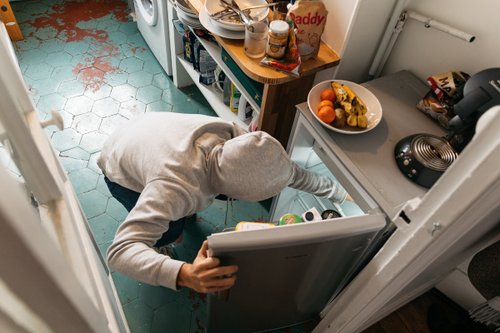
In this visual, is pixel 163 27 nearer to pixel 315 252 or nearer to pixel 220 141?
pixel 220 141

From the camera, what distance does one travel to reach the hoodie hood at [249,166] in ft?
2.90

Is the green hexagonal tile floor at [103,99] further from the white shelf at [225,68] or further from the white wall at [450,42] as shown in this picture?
the white wall at [450,42]

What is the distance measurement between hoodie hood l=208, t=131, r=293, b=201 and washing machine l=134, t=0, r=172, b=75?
1.26m

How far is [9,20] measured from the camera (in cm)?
218

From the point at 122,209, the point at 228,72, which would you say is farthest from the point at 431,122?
the point at 122,209

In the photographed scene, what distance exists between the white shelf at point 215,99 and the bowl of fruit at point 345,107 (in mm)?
629

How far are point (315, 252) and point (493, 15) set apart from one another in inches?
34.1

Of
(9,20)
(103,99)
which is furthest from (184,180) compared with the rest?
(9,20)

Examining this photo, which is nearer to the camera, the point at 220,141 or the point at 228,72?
the point at 220,141

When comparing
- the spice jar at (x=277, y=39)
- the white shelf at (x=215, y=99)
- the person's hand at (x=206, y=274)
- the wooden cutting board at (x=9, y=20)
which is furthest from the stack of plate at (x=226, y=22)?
the wooden cutting board at (x=9, y=20)

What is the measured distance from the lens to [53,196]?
0.59 m

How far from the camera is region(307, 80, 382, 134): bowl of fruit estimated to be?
41.1 inches

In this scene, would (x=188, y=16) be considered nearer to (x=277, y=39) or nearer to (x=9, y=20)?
(x=277, y=39)

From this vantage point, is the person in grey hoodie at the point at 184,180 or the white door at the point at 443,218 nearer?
the white door at the point at 443,218
